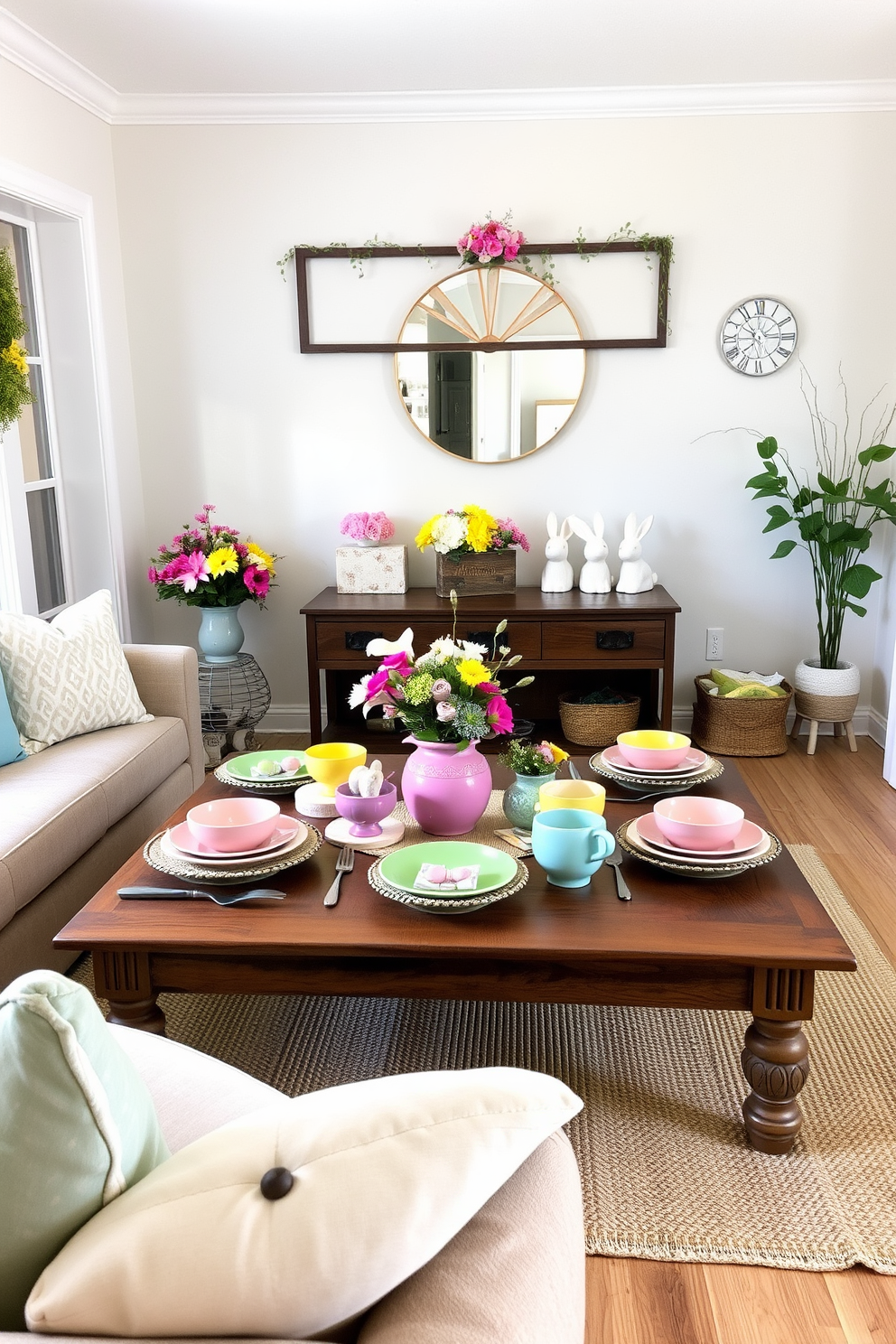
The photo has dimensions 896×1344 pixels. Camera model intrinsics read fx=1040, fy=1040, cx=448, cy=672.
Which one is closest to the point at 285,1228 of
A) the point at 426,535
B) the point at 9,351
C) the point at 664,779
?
the point at 664,779

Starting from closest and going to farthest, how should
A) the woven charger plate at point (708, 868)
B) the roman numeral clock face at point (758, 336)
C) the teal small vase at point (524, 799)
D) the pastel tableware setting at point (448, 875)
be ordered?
the pastel tableware setting at point (448, 875) < the woven charger plate at point (708, 868) < the teal small vase at point (524, 799) < the roman numeral clock face at point (758, 336)

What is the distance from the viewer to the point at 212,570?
12.4ft

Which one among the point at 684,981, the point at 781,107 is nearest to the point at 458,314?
the point at 781,107

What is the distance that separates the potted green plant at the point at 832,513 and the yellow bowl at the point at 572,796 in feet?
7.03

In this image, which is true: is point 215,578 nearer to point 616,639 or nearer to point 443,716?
point 616,639

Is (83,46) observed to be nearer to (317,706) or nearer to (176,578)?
(176,578)

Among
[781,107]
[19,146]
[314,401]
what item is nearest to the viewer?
[19,146]

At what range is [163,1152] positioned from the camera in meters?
0.98

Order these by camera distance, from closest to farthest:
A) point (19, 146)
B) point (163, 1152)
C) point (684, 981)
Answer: point (163, 1152) < point (684, 981) < point (19, 146)

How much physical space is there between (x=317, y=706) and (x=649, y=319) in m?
1.94

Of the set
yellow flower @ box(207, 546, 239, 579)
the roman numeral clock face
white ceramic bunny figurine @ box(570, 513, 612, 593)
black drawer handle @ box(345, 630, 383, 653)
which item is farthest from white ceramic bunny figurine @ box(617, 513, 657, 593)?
yellow flower @ box(207, 546, 239, 579)

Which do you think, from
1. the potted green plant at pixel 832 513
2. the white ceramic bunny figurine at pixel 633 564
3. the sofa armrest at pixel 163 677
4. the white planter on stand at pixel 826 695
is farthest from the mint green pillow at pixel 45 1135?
the white planter on stand at pixel 826 695

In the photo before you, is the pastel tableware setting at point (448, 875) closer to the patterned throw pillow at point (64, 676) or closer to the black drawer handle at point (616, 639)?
the patterned throw pillow at point (64, 676)

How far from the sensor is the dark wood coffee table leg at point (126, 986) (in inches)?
72.3
